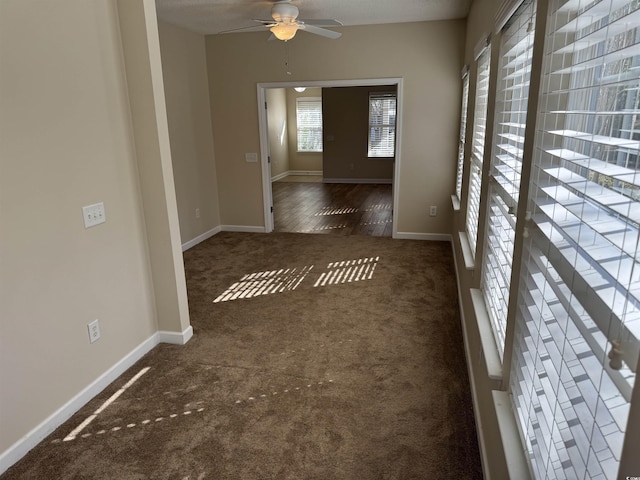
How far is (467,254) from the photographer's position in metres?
3.13

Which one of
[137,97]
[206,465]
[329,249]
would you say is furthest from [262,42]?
[206,465]

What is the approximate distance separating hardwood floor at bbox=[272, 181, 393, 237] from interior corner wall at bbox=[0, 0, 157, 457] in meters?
3.74

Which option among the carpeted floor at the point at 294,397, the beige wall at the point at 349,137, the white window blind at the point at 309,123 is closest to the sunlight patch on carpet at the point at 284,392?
the carpeted floor at the point at 294,397

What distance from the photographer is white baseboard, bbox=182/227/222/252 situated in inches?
208

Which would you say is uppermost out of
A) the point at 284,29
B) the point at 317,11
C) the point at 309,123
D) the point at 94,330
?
the point at 317,11

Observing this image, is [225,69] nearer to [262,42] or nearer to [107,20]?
[262,42]

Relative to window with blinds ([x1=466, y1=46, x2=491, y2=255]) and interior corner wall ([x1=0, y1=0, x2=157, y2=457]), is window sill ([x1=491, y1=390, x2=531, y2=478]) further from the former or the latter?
interior corner wall ([x1=0, y1=0, x2=157, y2=457])

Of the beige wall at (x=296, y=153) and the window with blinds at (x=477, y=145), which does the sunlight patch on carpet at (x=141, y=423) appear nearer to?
the window with blinds at (x=477, y=145)

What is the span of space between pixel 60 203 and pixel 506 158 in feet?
7.30

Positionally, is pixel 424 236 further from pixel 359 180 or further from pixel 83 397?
pixel 359 180

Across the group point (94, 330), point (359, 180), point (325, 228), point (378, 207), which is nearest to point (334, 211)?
point (378, 207)

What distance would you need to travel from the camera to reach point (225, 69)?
18.1 feet

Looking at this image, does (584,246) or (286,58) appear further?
(286,58)

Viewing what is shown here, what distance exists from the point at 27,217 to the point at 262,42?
415 cm
